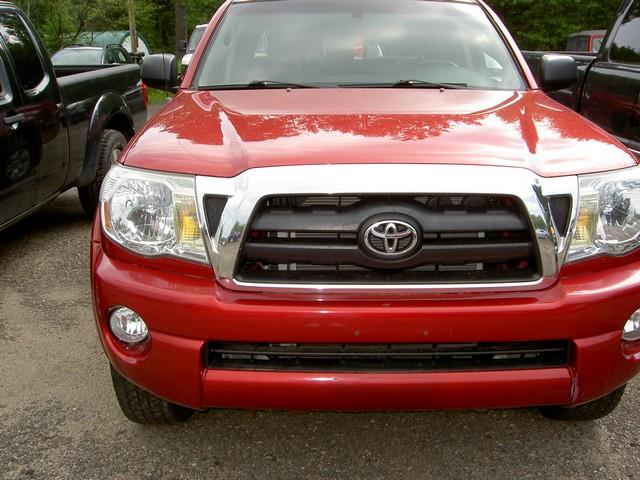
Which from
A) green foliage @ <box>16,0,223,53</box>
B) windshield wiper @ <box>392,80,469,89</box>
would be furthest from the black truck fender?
green foliage @ <box>16,0,223,53</box>

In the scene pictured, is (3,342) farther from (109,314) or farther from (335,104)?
(335,104)

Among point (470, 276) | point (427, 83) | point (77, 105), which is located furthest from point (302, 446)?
point (77, 105)

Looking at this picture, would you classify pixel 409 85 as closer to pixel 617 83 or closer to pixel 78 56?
pixel 617 83

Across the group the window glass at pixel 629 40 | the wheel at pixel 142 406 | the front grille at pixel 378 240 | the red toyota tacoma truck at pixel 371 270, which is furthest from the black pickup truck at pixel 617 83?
the wheel at pixel 142 406

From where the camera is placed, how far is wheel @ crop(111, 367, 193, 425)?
2.59m

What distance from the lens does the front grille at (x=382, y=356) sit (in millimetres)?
2195

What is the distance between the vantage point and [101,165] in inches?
221

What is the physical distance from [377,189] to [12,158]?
10.1 ft

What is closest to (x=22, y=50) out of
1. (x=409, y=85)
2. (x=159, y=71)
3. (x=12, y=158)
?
(x=12, y=158)

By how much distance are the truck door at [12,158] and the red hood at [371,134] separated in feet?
5.60

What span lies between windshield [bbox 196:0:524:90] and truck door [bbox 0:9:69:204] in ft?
5.44

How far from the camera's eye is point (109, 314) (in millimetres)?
2307

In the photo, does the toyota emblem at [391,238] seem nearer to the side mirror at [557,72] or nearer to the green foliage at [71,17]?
the side mirror at [557,72]

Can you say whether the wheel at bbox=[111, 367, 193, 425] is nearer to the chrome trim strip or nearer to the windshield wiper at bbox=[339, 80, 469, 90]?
the chrome trim strip
